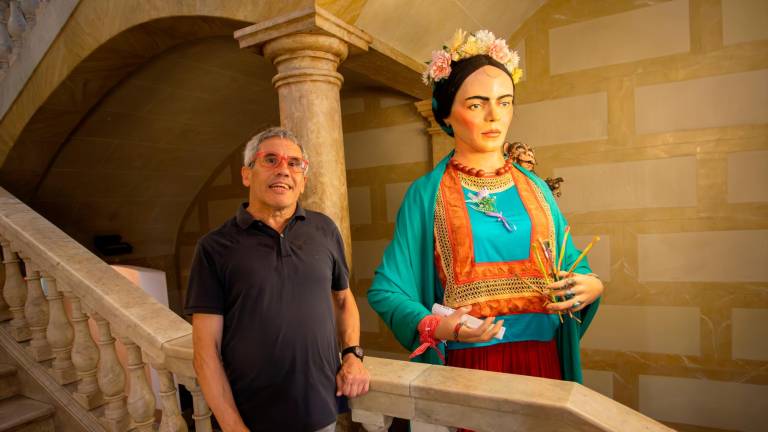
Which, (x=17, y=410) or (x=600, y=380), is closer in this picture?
(x=17, y=410)

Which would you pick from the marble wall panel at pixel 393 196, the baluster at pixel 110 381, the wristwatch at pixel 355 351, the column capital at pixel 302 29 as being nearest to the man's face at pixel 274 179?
the wristwatch at pixel 355 351

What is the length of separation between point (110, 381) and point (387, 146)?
102 inches

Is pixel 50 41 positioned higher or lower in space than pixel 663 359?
higher

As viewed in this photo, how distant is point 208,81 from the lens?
11.5 feet

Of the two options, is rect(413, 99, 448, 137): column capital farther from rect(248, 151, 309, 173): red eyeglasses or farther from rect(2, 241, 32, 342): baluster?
rect(2, 241, 32, 342): baluster

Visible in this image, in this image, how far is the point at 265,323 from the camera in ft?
4.06

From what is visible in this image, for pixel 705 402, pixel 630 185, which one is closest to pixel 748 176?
pixel 630 185

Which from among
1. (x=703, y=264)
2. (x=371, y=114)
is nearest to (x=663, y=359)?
(x=703, y=264)

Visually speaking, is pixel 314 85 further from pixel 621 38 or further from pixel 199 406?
pixel 621 38

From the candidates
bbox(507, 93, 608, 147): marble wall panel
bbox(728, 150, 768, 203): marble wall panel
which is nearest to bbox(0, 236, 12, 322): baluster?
bbox(507, 93, 608, 147): marble wall panel

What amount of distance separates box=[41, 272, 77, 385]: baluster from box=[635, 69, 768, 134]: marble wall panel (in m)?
3.50

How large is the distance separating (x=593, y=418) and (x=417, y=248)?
807 mm

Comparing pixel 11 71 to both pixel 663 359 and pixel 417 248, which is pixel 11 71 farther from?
pixel 663 359

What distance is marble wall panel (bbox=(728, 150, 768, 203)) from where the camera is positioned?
8.39 feet
